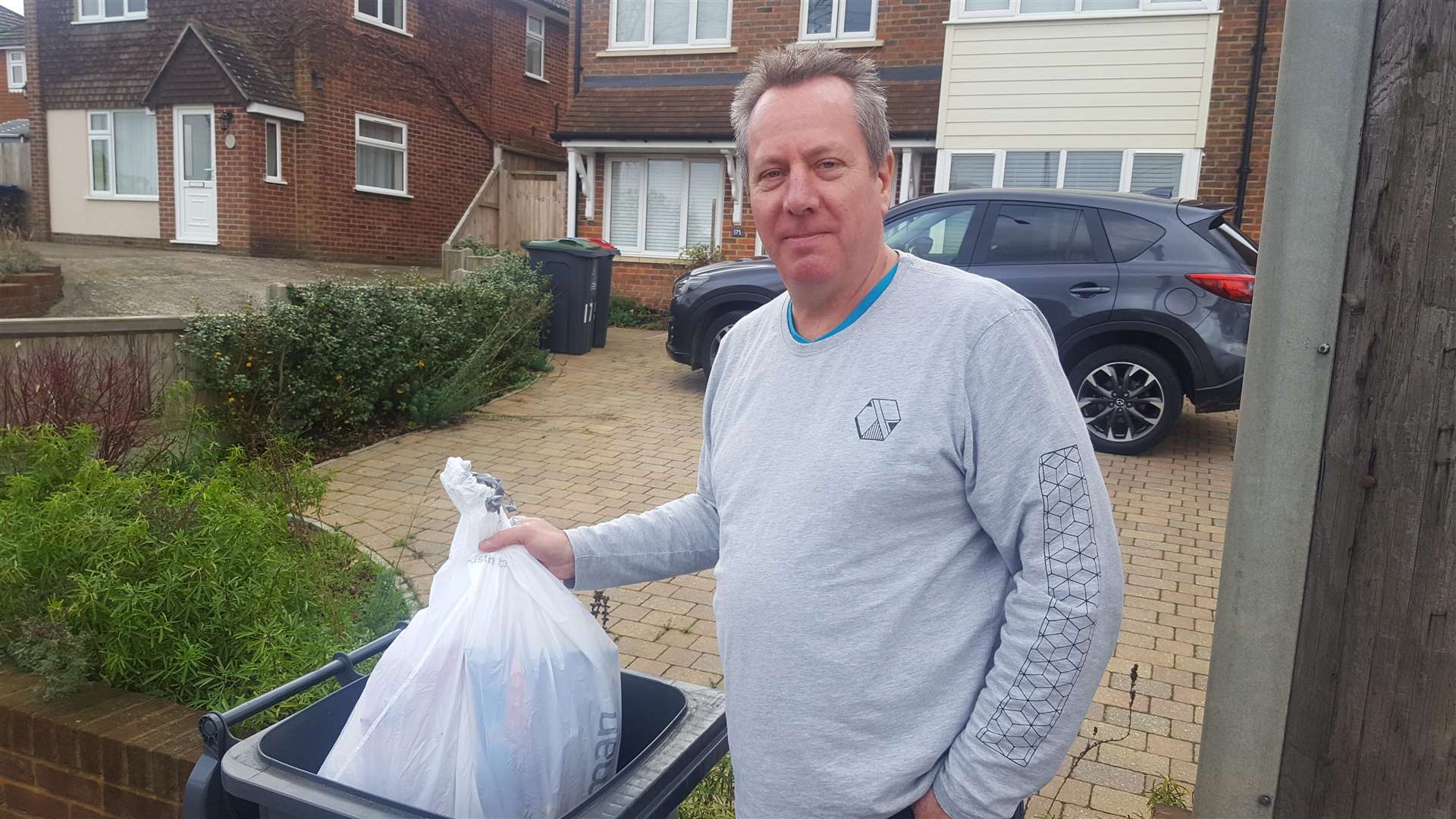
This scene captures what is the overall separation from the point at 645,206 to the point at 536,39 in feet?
29.6

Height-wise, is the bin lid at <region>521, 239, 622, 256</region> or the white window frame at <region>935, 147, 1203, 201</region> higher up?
the white window frame at <region>935, 147, 1203, 201</region>

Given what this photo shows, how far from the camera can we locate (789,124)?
1.60m

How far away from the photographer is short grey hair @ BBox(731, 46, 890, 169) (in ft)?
5.25

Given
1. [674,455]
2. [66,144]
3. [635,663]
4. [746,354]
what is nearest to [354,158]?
[66,144]

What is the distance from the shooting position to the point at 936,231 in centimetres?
802

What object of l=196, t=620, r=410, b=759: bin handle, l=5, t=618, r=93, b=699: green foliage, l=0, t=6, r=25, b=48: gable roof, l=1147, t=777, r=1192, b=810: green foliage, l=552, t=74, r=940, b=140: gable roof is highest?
l=0, t=6, r=25, b=48: gable roof

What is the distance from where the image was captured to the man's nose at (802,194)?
1.58m

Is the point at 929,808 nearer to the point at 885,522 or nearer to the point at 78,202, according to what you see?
the point at 885,522

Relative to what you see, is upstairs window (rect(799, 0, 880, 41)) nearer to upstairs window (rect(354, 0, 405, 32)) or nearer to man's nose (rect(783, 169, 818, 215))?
upstairs window (rect(354, 0, 405, 32))

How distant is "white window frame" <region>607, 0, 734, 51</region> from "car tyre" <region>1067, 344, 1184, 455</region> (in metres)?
10.2

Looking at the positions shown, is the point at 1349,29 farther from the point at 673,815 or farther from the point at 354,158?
the point at 354,158

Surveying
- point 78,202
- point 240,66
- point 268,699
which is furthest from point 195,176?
point 268,699

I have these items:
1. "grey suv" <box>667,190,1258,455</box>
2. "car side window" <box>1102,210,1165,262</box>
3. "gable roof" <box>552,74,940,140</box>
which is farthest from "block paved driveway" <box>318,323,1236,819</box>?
"gable roof" <box>552,74,940,140</box>

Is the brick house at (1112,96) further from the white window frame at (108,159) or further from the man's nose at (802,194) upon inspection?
the white window frame at (108,159)
